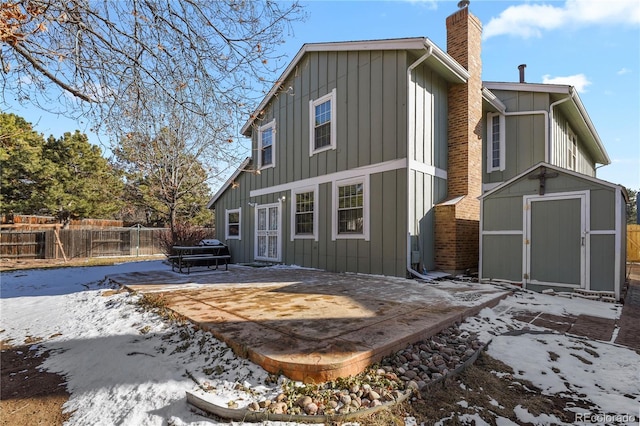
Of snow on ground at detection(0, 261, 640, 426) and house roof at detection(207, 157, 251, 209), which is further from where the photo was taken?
house roof at detection(207, 157, 251, 209)

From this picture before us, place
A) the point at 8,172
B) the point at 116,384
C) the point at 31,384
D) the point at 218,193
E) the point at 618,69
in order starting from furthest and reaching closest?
the point at 8,172, the point at 218,193, the point at 618,69, the point at 31,384, the point at 116,384

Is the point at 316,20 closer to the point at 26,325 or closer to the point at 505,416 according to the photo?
the point at 505,416

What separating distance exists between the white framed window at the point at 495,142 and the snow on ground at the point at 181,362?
5.68 meters

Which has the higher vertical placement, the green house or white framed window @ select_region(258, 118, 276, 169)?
white framed window @ select_region(258, 118, 276, 169)

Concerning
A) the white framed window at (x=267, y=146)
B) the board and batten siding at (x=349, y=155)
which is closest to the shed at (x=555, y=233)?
the board and batten siding at (x=349, y=155)

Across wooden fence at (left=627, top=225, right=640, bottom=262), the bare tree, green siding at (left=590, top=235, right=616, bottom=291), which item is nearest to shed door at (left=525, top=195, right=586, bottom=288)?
green siding at (left=590, top=235, right=616, bottom=291)

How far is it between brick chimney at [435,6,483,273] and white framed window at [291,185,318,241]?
11.0 feet

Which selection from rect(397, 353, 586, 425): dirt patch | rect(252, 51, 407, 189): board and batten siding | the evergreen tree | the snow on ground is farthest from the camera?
the evergreen tree

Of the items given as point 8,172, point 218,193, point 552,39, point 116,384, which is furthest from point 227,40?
point 8,172

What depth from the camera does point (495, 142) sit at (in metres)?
10.0

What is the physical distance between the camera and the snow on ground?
7.73 feet

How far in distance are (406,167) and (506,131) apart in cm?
504

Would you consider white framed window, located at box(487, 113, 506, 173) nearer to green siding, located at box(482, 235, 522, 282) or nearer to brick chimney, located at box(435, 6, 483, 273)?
brick chimney, located at box(435, 6, 483, 273)

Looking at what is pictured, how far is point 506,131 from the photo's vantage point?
32.4ft
